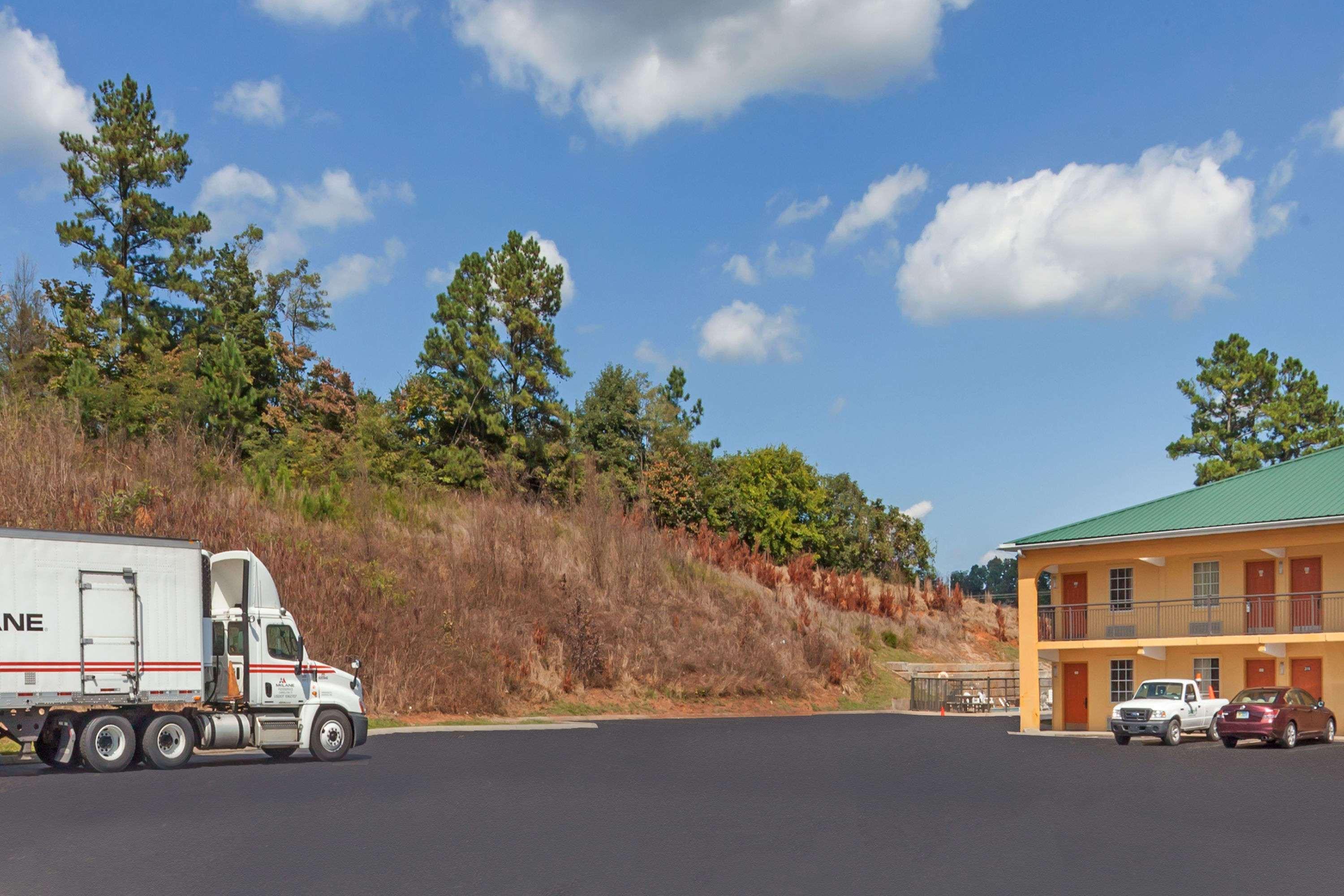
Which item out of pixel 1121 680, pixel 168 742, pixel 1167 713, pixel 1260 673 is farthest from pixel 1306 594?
pixel 168 742

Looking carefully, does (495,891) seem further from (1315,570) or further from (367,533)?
(367,533)

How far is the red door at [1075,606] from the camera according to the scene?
127ft

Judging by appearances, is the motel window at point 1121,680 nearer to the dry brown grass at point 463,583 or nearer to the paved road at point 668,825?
the paved road at point 668,825

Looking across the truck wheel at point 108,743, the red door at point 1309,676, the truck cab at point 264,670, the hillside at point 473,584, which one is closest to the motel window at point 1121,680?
the red door at point 1309,676

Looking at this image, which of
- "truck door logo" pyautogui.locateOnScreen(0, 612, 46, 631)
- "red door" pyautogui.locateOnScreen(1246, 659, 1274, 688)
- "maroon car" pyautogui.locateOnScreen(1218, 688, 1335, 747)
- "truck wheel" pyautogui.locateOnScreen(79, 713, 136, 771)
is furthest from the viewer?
"red door" pyautogui.locateOnScreen(1246, 659, 1274, 688)

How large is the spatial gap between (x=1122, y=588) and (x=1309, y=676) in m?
5.84

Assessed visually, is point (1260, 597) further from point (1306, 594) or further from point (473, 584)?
point (473, 584)

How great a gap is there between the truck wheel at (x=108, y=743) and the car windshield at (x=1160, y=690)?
2437 cm

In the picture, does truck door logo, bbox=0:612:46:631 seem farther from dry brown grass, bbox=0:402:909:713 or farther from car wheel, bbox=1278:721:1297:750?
car wheel, bbox=1278:721:1297:750

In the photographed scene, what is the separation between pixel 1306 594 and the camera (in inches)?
1318

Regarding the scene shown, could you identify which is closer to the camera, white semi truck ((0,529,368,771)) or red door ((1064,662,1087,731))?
white semi truck ((0,529,368,771))

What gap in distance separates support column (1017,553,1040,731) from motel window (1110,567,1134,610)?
2.30 meters

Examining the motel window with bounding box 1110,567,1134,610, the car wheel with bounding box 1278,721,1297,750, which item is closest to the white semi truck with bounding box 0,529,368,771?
the car wheel with bounding box 1278,721,1297,750

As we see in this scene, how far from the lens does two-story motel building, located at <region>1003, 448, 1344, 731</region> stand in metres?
34.2
